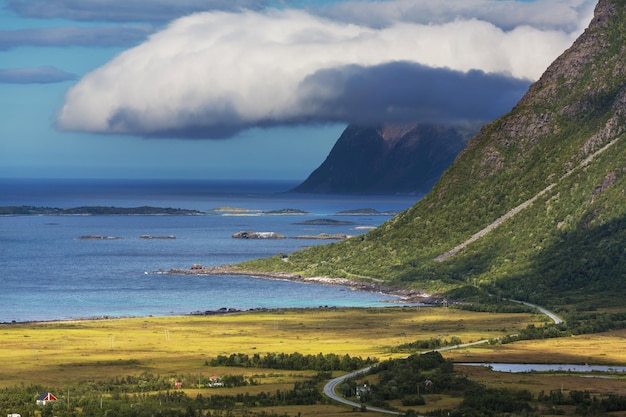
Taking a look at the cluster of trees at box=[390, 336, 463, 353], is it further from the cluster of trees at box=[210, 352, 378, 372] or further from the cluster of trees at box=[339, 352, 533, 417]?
the cluster of trees at box=[339, 352, 533, 417]

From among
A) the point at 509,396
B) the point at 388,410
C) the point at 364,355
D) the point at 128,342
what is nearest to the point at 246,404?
the point at 388,410

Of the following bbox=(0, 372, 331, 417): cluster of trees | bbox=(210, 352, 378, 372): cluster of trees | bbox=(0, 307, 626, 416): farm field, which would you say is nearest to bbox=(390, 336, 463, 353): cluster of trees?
bbox=(0, 307, 626, 416): farm field

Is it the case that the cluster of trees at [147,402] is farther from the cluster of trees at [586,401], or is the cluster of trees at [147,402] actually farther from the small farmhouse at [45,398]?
the cluster of trees at [586,401]

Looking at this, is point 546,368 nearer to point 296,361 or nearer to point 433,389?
point 433,389

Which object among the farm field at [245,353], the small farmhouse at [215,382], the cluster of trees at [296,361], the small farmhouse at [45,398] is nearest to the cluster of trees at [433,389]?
the farm field at [245,353]

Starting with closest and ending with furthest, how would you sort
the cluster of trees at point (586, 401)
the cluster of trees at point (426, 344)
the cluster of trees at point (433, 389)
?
1. the cluster of trees at point (586, 401)
2. the cluster of trees at point (433, 389)
3. the cluster of trees at point (426, 344)

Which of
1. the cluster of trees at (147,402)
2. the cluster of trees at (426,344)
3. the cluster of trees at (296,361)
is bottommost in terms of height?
the cluster of trees at (147,402)

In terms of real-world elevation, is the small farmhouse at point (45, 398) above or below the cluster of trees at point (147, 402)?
above

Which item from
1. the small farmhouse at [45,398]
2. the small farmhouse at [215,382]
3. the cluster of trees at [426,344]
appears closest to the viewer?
the small farmhouse at [45,398]
